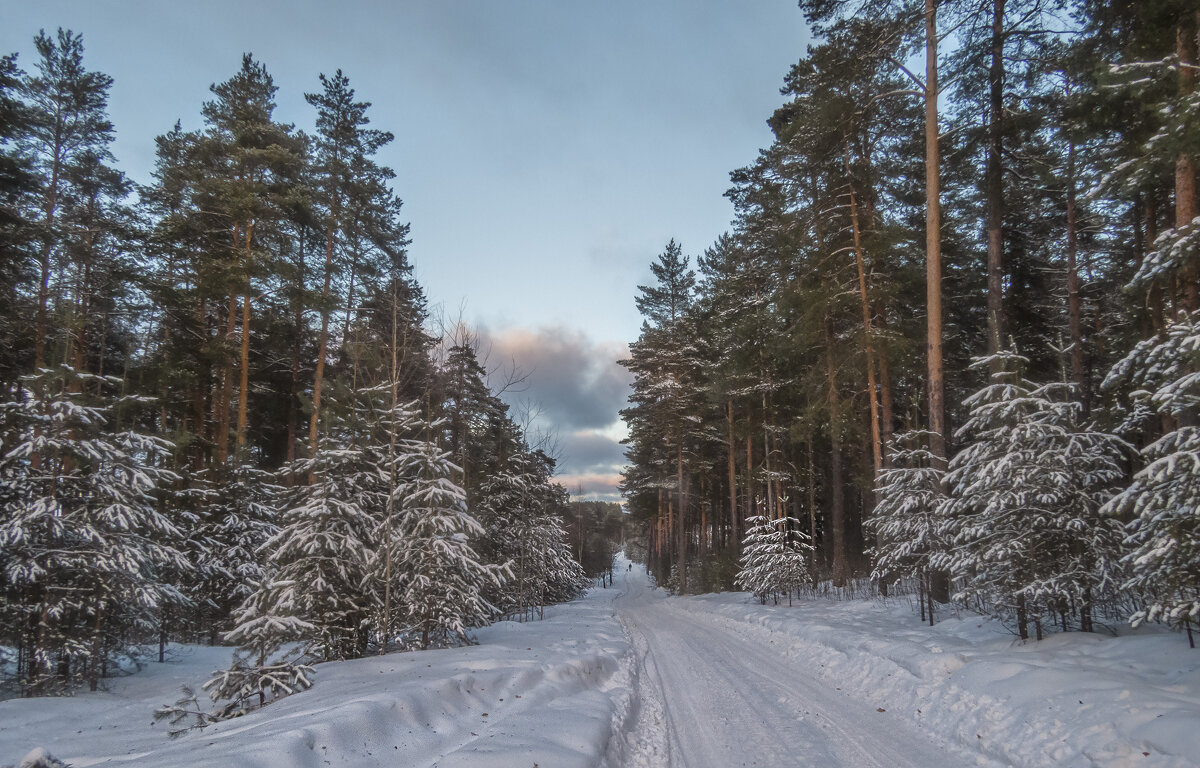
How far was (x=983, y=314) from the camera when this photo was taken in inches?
816

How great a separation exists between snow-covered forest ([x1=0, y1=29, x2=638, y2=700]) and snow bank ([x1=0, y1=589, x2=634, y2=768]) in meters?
1.18

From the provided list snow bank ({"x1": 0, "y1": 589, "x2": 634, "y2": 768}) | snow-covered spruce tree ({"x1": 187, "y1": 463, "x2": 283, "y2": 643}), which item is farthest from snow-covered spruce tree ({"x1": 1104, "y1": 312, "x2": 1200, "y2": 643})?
snow-covered spruce tree ({"x1": 187, "y1": 463, "x2": 283, "y2": 643})

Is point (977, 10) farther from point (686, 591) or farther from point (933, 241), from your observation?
point (686, 591)

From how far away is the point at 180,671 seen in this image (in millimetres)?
11758

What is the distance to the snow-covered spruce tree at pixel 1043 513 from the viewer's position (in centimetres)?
744

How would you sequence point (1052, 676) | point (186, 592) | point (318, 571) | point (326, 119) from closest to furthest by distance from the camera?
point (1052, 676) → point (318, 571) → point (186, 592) → point (326, 119)

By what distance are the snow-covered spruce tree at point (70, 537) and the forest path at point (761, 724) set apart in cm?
910

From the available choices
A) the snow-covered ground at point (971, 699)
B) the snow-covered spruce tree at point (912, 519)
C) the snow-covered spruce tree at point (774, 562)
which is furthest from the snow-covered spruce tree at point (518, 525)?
the snow-covered spruce tree at point (912, 519)

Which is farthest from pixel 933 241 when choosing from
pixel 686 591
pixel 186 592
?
pixel 686 591

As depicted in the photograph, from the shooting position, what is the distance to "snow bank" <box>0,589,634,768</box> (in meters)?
4.68

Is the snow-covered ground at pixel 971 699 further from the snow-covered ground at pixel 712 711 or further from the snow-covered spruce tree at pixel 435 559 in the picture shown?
the snow-covered spruce tree at pixel 435 559

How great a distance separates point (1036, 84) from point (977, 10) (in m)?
2.05

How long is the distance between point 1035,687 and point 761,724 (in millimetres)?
2944

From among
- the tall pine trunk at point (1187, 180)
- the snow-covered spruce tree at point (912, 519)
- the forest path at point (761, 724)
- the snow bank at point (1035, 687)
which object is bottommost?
the forest path at point (761, 724)
